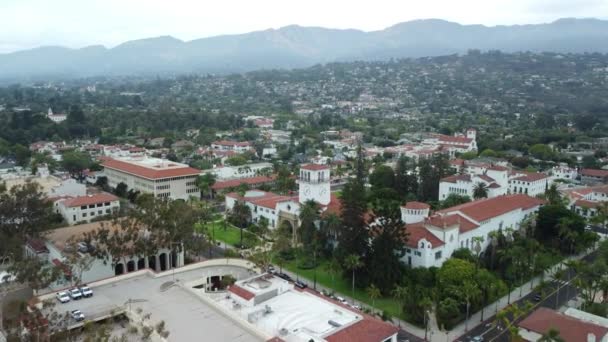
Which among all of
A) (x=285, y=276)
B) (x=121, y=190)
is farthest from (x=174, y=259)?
(x=121, y=190)

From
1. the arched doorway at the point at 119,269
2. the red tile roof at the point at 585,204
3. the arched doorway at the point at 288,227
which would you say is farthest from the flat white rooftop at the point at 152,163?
the red tile roof at the point at 585,204

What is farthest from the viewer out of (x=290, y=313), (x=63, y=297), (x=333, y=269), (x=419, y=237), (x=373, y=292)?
(x=419, y=237)

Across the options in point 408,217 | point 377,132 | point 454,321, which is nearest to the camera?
point 454,321

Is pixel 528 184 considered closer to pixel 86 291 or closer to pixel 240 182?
pixel 240 182

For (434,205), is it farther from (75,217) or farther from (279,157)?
(279,157)

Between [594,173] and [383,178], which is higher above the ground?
[383,178]

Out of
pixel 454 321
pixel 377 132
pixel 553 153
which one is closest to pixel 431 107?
pixel 377 132

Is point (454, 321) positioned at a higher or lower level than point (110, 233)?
lower

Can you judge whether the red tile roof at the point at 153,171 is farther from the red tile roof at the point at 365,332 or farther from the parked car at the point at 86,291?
the red tile roof at the point at 365,332
